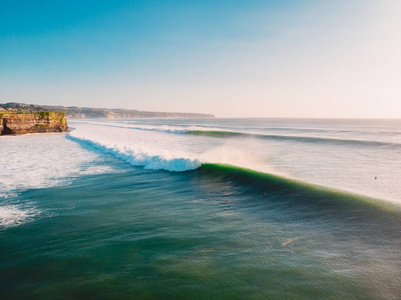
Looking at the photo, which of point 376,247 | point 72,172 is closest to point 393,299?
point 376,247

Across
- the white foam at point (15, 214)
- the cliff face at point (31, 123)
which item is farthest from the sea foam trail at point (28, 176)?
the cliff face at point (31, 123)

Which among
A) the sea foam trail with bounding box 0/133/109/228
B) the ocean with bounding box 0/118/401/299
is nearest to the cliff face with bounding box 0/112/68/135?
the sea foam trail with bounding box 0/133/109/228

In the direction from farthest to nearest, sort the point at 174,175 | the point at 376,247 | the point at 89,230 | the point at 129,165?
the point at 129,165 < the point at 174,175 < the point at 89,230 < the point at 376,247

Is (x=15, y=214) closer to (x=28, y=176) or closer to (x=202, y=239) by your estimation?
(x=28, y=176)

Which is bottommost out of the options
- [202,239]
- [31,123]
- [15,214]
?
[15,214]

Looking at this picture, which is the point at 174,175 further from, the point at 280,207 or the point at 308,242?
the point at 308,242

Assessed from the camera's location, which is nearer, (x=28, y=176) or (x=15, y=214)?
(x=15, y=214)

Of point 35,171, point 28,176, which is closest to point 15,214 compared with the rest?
point 28,176

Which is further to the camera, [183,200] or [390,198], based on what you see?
[183,200]

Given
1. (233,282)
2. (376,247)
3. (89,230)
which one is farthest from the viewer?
(89,230)

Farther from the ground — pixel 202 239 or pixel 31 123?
pixel 31 123
